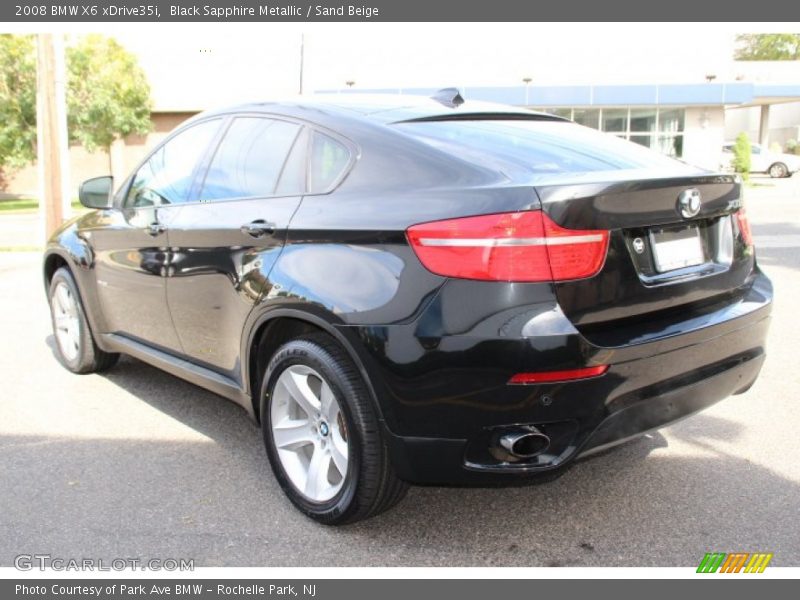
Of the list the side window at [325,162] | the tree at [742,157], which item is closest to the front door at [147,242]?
the side window at [325,162]

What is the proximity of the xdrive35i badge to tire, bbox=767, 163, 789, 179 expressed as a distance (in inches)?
1494

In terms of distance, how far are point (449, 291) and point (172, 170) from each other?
232 cm

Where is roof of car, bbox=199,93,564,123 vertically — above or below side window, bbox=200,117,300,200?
above

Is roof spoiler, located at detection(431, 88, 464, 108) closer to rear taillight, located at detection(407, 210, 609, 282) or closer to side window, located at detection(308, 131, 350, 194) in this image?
side window, located at detection(308, 131, 350, 194)

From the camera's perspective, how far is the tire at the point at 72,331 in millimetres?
5074

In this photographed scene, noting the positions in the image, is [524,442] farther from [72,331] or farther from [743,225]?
[72,331]

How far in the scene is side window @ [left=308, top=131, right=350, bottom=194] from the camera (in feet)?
10.5

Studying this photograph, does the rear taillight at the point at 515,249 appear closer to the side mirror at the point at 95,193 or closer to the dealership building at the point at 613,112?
the side mirror at the point at 95,193

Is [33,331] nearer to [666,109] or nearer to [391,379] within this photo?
[391,379]

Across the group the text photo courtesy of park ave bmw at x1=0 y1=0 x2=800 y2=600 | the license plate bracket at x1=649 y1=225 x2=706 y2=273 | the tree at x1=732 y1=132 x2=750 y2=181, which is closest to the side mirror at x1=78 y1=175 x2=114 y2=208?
the text photo courtesy of park ave bmw at x1=0 y1=0 x2=800 y2=600

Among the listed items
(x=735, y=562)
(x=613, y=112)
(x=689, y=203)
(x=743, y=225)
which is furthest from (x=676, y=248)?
(x=613, y=112)

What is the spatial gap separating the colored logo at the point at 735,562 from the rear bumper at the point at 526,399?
1.77ft

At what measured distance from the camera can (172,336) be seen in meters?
4.07

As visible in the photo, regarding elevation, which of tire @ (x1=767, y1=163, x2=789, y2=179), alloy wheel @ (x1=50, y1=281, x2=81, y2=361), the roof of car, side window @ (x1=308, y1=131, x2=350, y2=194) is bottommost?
tire @ (x1=767, y1=163, x2=789, y2=179)
